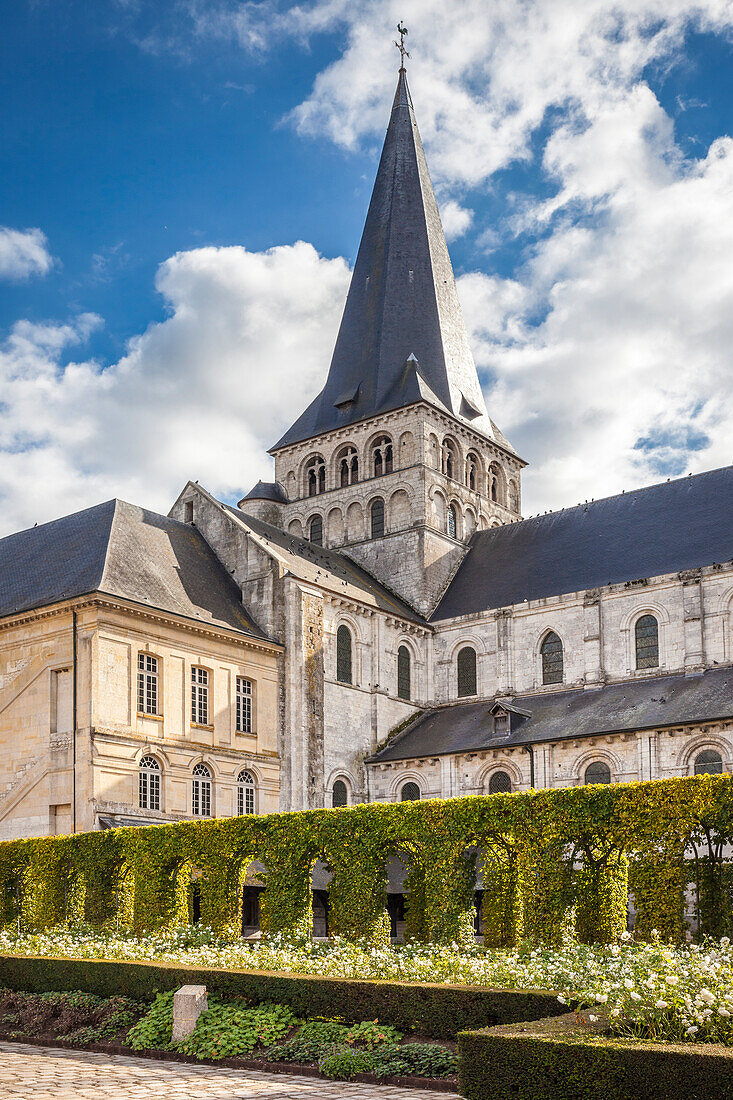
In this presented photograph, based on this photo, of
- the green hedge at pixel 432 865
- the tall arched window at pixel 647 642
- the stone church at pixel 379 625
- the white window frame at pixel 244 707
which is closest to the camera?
the green hedge at pixel 432 865

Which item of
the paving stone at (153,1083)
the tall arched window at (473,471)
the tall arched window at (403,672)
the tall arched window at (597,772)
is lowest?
the paving stone at (153,1083)

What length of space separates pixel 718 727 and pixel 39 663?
19293mm

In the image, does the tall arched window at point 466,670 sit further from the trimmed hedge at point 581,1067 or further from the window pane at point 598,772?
the trimmed hedge at point 581,1067

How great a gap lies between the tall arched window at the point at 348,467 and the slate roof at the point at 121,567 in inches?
387

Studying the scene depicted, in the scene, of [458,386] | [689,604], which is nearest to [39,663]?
[689,604]

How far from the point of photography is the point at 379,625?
129 ft

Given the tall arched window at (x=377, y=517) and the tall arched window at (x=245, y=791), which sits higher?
the tall arched window at (x=377, y=517)

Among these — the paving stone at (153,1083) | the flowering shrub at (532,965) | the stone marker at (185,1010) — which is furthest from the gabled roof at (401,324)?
the paving stone at (153,1083)

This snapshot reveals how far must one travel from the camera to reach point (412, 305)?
48.7m

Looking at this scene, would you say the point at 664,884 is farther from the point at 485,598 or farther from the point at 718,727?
the point at 485,598

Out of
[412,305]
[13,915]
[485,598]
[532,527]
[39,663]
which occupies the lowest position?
[13,915]

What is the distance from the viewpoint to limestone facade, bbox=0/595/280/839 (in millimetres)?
29156

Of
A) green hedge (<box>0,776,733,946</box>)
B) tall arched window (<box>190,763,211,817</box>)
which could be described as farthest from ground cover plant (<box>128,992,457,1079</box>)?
tall arched window (<box>190,763,211,817</box>)

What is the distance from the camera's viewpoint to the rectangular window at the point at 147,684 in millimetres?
30953
